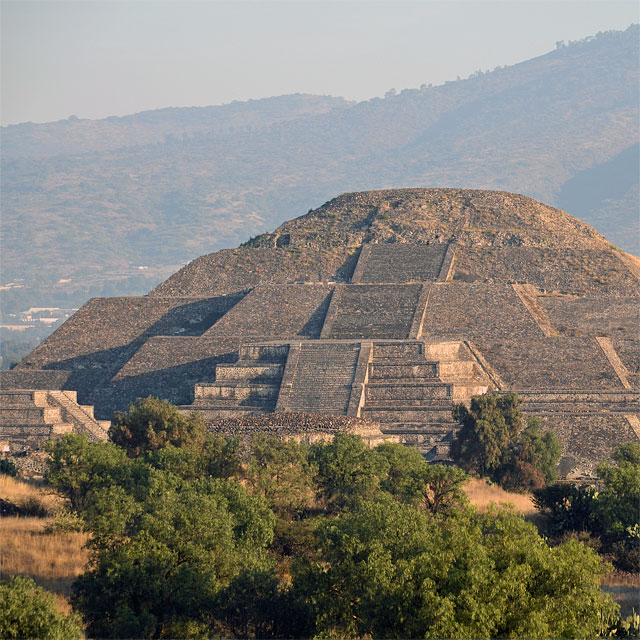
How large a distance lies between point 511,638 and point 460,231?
41946 mm

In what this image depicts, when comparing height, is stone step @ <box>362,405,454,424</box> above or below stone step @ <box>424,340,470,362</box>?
below

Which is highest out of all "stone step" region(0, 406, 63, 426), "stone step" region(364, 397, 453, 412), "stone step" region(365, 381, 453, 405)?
"stone step" region(0, 406, 63, 426)

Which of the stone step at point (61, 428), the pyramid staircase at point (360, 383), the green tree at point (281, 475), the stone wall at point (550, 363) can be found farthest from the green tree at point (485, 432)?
the stone step at point (61, 428)

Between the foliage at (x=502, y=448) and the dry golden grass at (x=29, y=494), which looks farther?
the foliage at (x=502, y=448)

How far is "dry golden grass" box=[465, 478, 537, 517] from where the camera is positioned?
95.0ft

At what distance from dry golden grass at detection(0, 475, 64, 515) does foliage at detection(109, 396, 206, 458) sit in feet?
7.23

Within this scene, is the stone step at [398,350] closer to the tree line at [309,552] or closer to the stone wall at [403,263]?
the stone wall at [403,263]

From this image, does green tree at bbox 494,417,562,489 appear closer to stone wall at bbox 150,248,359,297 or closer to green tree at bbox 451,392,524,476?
green tree at bbox 451,392,524,476

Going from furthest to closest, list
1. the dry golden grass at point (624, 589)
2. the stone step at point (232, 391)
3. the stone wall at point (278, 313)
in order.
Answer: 1. the stone wall at point (278, 313)
2. the stone step at point (232, 391)
3. the dry golden grass at point (624, 589)

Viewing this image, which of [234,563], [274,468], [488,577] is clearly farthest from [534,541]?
[274,468]

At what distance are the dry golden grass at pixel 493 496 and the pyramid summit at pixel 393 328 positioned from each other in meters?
3.20

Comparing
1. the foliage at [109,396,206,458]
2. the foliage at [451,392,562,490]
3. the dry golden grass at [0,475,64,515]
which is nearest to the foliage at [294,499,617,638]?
the dry golden grass at [0,475,64,515]

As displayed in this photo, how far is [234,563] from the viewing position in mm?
20125

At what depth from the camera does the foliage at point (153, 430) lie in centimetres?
3098
